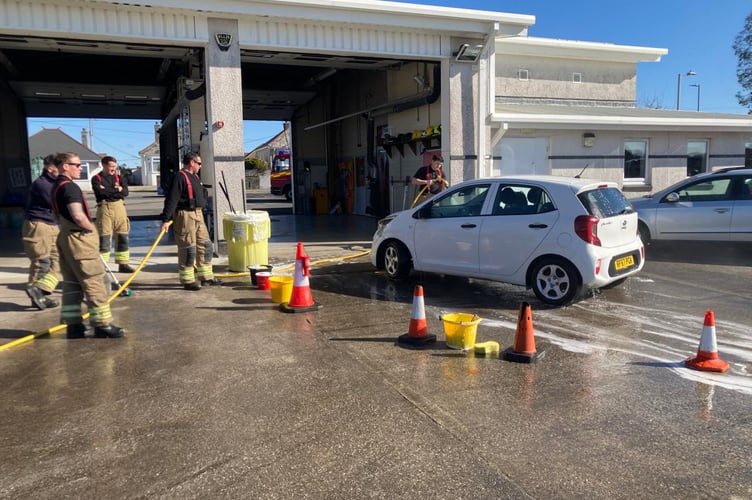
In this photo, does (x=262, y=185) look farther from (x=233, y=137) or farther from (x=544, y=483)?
(x=544, y=483)

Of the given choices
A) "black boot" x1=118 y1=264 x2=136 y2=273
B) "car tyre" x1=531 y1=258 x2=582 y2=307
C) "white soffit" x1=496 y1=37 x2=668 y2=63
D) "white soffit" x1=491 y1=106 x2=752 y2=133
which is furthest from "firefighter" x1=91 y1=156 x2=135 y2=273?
"white soffit" x1=496 y1=37 x2=668 y2=63

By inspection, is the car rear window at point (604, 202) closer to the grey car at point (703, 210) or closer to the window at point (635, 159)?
the grey car at point (703, 210)

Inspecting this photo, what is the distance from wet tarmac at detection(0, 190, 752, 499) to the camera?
327cm

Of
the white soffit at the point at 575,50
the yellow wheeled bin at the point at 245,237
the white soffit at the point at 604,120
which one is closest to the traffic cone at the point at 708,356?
the yellow wheeled bin at the point at 245,237

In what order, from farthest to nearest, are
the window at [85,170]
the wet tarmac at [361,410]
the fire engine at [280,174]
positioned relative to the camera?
the window at [85,170], the fire engine at [280,174], the wet tarmac at [361,410]

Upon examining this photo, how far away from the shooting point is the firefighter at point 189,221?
7.99 metres

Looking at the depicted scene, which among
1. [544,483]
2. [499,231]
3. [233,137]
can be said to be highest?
[233,137]

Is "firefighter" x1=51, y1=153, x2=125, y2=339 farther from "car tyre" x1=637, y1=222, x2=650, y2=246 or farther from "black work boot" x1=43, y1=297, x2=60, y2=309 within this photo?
"car tyre" x1=637, y1=222, x2=650, y2=246

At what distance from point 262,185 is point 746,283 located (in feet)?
173

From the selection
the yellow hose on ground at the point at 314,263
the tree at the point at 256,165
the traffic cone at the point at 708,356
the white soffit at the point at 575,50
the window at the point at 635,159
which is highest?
the white soffit at the point at 575,50

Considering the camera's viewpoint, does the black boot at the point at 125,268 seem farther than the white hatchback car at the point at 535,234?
Yes

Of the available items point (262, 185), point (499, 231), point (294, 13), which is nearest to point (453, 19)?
point (294, 13)

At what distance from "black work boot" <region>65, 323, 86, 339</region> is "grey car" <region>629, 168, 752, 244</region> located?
9782 millimetres

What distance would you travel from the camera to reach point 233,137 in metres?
11.1
